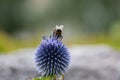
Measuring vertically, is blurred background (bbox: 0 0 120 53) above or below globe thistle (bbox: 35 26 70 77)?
above

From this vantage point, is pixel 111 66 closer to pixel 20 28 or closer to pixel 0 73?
pixel 0 73

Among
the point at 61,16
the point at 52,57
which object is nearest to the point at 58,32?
the point at 52,57

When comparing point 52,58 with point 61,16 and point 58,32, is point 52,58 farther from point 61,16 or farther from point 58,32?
point 61,16

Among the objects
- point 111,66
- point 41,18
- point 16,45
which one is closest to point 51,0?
point 41,18

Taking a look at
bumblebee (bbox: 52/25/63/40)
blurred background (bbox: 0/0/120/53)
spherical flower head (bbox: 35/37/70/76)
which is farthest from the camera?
blurred background (bbox: 0/0/120/53)

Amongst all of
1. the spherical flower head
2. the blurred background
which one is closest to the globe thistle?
the spherical flower head

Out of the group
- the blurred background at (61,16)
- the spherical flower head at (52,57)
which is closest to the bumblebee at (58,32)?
the spherical flower head at (52,57)

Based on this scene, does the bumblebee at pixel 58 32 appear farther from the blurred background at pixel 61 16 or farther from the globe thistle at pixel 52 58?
the blurred background at pixel 61 16

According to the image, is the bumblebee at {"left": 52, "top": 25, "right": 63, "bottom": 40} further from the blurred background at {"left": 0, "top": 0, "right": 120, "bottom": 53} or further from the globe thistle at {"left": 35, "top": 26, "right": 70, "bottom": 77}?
the blurred background at {"left": 0, "top": 0, "right": 120, "bottom": 53}
